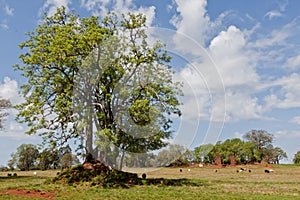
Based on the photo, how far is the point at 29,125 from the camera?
2736 cm

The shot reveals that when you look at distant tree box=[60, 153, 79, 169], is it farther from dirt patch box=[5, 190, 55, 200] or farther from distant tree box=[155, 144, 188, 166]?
distant tree box=[155, 144, 188, 166]

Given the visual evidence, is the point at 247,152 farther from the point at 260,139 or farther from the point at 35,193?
the point at 35,193

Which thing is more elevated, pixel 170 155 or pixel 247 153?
pixel 247 153

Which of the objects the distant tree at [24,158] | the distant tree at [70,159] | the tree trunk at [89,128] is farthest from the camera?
the distant tree at [24,158]

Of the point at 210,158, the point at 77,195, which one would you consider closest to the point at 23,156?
the point at 210,158

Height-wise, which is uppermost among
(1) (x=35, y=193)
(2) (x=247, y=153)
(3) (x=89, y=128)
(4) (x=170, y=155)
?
(3) (x=89, y=128)

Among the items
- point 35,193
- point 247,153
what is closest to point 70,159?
point 35,193

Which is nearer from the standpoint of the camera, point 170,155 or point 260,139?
point 170,155

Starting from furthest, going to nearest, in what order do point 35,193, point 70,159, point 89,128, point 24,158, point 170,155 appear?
point 24,158 < point 70,159 < point 89,128 < point 170,155 < point 35,193

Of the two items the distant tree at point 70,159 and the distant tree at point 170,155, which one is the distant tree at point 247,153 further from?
the distant tree at point 170,155

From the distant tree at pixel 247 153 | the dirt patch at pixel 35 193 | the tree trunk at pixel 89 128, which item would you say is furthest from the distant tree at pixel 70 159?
the distant tree at pixel 247 153

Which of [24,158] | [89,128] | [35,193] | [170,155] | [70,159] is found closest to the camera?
[35,193]

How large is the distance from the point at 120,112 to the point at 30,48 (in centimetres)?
1123

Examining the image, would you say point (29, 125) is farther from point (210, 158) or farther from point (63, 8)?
point (210, 158)
